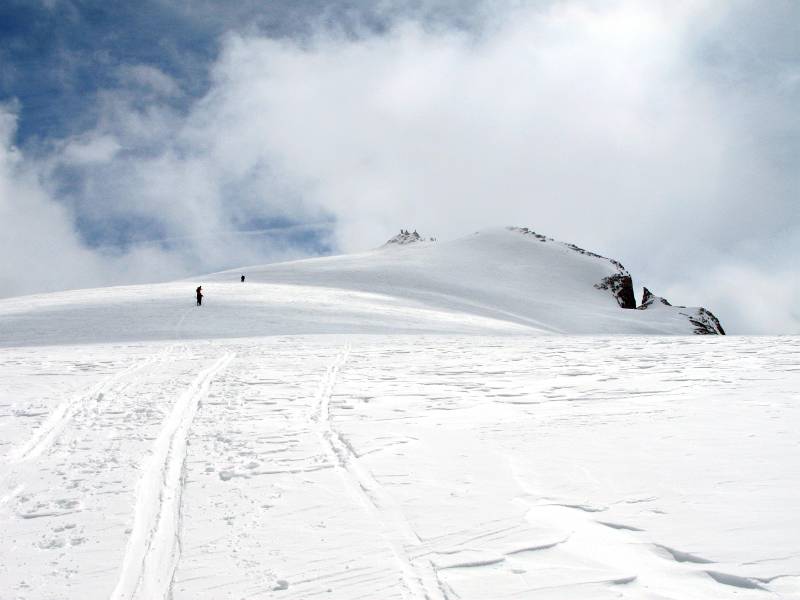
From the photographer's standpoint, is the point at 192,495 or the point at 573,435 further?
the point at 573,435

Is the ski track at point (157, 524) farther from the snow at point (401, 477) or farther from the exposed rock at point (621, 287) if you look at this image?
the exposed rock at point (621, 287)

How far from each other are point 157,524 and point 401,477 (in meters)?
2.37

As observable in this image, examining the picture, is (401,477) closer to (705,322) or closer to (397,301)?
(397,301)

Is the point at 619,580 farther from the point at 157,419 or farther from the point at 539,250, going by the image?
the point at 539,250

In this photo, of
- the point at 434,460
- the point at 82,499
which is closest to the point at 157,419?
the point at 82,499

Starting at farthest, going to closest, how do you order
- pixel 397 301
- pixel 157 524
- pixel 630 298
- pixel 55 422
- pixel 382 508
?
1. pixel 630 298
2. pixel 397 301
3. pixel 55 422
4. pixel 382 508
5. pixel 157 524

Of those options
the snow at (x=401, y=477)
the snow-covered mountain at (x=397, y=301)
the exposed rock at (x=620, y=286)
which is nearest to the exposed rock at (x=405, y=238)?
the snow-covered mountain at (x=397, y=301)

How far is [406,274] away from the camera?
56.4m

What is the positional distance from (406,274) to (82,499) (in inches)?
2004

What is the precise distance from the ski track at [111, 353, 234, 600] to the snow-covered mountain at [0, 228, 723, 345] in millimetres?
18134

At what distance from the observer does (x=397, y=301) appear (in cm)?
4103

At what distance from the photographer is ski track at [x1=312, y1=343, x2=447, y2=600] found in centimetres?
414

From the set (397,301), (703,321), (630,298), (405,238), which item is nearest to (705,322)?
(703,321)

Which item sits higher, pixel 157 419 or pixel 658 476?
pixel 157 419
